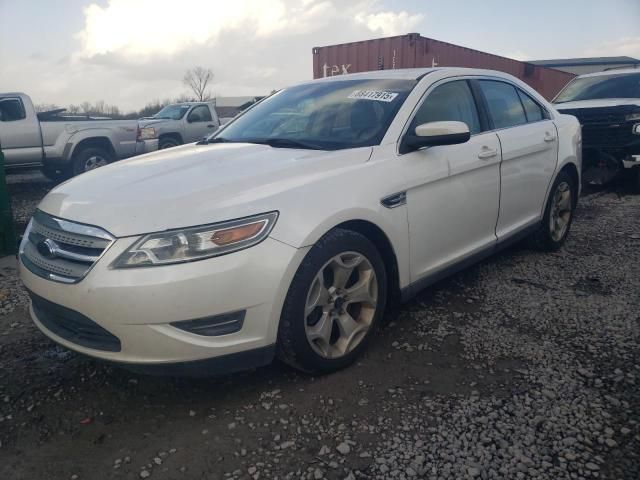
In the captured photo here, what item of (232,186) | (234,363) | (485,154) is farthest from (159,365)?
(485,154)

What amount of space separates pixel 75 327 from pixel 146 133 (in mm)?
9308

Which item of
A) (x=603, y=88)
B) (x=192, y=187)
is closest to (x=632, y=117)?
(x=603, y=88)

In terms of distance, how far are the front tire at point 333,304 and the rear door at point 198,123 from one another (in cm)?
1071

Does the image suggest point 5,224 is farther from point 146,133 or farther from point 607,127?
point 607,127

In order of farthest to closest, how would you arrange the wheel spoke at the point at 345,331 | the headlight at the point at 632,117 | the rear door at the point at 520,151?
the headlight at the point at 632,117, the rear door at the point at 520,151, the wheel spoke at the point at 345,331

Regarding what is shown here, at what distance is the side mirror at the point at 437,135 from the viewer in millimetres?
2885

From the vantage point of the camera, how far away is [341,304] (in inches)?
106

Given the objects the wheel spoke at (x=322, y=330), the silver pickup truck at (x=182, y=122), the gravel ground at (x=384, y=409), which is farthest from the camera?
the silver pickup truck at (x=182, y=122)

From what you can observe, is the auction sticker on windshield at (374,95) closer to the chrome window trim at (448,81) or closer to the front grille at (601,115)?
the chrome window trim at (448,81)

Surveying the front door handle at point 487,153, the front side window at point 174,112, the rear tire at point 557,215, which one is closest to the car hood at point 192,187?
the front door handle at point 487,153

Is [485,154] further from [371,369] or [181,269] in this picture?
[181,269]

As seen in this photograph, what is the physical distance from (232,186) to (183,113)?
1129 cm

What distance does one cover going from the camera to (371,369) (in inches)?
109

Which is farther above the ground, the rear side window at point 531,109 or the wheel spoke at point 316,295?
the rear side window at point 531,109
